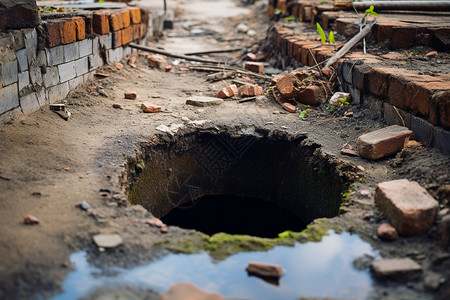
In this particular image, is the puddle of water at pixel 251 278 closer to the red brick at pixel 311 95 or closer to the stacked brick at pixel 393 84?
the stacked brick at pixel 393 84

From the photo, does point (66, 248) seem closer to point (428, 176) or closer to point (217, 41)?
point (428, 176)

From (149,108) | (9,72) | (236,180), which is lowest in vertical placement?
(236,180)

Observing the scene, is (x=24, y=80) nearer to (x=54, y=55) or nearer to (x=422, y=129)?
Result: (x=54, y=55)

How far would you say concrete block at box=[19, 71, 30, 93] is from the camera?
393cm

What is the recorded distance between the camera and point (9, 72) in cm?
375

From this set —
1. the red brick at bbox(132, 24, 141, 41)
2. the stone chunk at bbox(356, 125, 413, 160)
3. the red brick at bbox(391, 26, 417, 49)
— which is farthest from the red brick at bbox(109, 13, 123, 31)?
the stone chunk at bbox(356, 125, 413, 160)

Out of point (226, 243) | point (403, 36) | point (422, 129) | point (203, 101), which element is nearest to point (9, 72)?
point (203, 101)

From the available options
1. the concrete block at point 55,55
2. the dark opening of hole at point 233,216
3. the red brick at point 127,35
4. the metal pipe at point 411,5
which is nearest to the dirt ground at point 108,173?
the concrete block at point 55,55

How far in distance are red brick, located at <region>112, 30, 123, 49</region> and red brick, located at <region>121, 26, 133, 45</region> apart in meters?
0.13

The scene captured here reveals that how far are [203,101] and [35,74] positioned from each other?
1.75m

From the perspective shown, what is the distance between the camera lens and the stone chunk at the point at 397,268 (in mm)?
2281

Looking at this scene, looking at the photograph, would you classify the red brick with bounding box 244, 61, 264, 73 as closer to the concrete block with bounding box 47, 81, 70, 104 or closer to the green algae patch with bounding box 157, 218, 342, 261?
the concrete block with bounding box 47, 81, 70, 104

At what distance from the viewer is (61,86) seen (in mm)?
4605

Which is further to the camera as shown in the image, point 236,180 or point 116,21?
point 116,21
